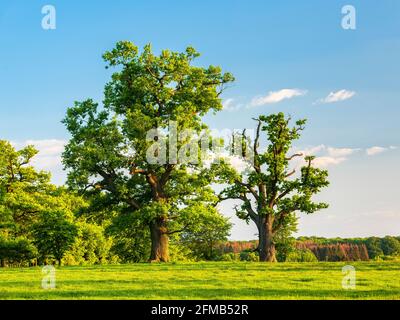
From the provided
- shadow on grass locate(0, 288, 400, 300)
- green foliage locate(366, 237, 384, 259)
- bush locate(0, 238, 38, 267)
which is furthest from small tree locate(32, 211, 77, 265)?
shadow on grass locate(0, 288, 400, 300)

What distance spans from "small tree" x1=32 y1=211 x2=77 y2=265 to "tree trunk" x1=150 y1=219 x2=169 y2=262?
794 inches

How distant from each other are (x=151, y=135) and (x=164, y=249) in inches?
342

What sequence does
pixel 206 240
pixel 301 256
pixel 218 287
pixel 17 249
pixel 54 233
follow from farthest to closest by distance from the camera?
pixel 206 240 < pixel 54 233 < pixel 17 249 < pixel 301 256 < pixel 218 287

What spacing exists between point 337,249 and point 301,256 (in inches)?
222

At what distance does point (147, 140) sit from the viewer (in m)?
36.8

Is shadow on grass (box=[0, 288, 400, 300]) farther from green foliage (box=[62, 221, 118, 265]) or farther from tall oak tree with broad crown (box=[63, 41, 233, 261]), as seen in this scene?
green foliage (box=[62, 221, 118, 265])

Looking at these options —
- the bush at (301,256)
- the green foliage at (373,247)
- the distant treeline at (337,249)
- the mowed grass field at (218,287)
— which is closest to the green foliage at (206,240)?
the distant treeline at (337,249)

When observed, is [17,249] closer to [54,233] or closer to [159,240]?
[54,233]

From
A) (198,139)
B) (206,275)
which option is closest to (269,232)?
(198,139)

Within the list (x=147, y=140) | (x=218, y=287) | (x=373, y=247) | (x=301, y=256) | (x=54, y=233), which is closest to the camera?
(x=218, y=287)

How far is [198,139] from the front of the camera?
39094 mm

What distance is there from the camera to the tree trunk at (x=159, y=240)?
39281 millimetres

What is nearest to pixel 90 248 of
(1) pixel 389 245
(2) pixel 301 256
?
(2) pixel 301 256

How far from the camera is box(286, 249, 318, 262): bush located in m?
47.0
